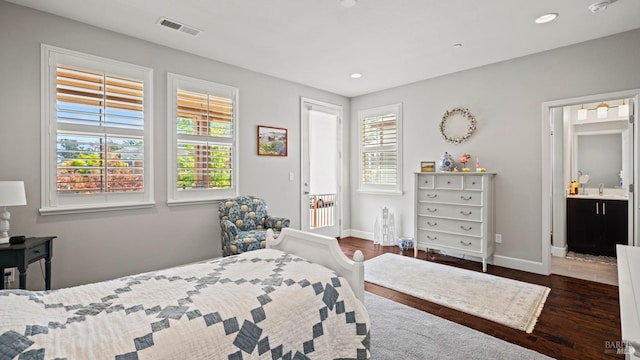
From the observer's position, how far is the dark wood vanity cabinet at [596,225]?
4.42 metres

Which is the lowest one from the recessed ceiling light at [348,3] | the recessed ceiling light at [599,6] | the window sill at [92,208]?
the window sill at [92,208]

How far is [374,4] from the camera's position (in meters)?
2.75

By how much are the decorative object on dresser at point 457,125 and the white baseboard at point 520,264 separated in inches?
68.7

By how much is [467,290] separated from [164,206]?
3593mm

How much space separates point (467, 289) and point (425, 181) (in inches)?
67.1

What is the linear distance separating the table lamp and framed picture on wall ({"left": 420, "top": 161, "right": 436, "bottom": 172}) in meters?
4.68

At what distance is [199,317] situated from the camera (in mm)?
1368

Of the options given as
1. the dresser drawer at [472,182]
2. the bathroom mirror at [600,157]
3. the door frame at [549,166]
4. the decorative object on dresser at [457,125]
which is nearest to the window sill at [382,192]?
the decorative object on dresser at [457,125]

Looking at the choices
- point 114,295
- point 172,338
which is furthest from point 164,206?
point 172,338

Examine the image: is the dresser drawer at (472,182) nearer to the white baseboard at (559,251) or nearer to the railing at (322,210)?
the white baseboard at (559,251)

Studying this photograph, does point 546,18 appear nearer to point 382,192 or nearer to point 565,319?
point 565,319

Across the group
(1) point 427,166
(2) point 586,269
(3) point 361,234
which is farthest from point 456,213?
(3) point 361,234

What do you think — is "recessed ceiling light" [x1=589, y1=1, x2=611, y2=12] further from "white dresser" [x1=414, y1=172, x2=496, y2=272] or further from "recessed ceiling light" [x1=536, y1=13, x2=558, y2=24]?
"white dresser" [x1=414, y1=172, x2=496, y2=272]

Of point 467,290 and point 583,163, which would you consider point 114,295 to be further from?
point 583,163
